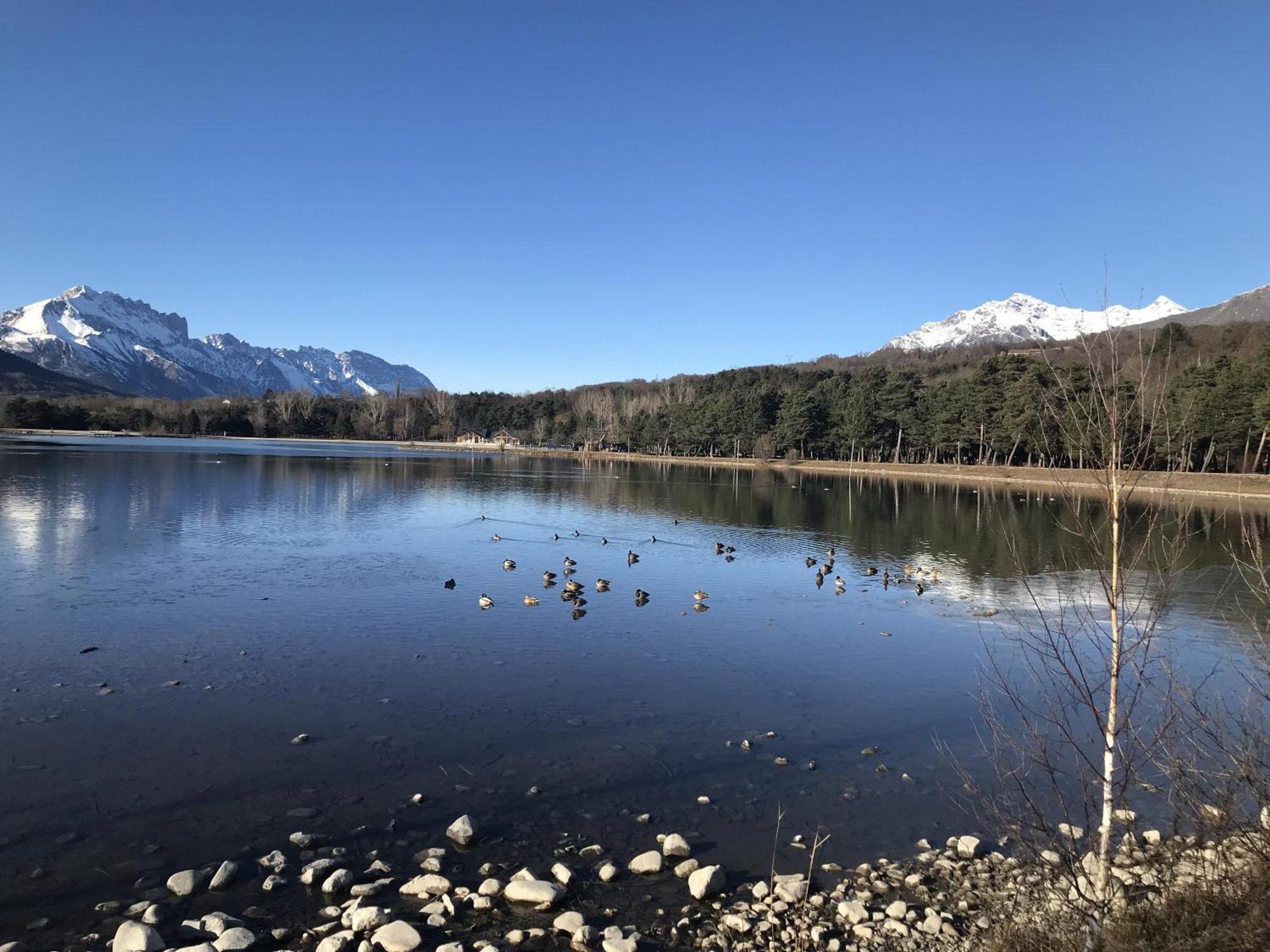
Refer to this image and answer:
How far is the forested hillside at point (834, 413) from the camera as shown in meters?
63.4

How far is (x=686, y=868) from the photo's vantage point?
7.87 metres

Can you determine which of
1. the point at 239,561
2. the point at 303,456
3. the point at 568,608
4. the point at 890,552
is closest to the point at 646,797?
the point at 568,608

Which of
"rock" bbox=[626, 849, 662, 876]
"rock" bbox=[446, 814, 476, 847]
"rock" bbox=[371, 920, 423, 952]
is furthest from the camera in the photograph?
"rock" bbox=[446, 814, 476, 847]

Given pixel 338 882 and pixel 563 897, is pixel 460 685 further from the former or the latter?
pixel 563 897

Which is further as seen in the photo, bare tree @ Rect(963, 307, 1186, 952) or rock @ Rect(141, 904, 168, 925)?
rock @ Rect(141, 904, 168, 925)

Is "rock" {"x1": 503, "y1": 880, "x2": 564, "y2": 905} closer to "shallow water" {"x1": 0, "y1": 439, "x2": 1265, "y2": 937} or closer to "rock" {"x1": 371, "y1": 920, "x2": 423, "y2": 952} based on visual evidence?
"rock" {"x1": 371, "y1": 920, "x2": 423, "y2": 952}

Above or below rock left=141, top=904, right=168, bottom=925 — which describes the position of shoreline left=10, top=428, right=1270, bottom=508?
above

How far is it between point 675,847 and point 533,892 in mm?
1711

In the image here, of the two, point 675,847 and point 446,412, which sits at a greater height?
point 446,412

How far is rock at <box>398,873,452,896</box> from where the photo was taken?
7.30 m

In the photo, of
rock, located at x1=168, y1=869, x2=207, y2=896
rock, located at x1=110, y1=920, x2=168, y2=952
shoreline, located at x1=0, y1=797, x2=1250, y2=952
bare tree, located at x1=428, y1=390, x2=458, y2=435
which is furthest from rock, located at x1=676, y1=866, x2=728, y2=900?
bare tree, located at x1=428, y1=390, x2=458, y2=435

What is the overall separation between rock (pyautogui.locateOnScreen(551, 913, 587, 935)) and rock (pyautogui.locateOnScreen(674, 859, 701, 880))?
1255 mm

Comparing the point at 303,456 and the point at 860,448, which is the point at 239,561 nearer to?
the point at 303,456

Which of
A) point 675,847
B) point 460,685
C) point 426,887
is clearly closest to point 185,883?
point 426,887
